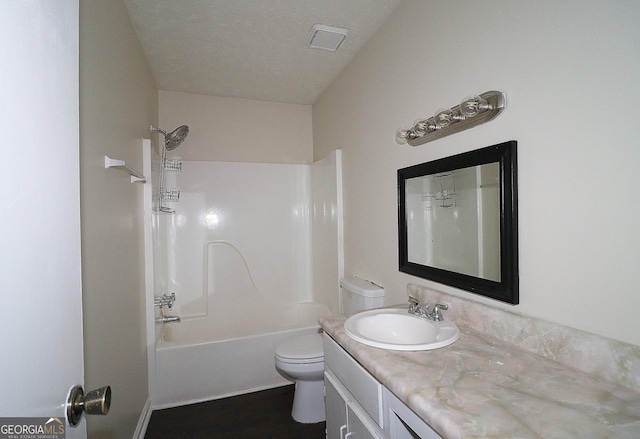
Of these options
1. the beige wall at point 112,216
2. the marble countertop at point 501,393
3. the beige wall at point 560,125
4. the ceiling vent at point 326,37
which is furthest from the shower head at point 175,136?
the marble countertop at point 501,393

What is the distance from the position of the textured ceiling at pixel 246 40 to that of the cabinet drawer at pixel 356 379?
71.3 inches

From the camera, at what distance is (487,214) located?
1261mm

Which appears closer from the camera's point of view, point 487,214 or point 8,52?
point 8,52

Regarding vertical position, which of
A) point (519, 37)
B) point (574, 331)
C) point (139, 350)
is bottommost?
point (139, 350)

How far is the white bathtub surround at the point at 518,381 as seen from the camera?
709 mm

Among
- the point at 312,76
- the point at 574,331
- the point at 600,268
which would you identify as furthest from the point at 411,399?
the point at 312,76

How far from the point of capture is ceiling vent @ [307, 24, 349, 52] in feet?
6.35

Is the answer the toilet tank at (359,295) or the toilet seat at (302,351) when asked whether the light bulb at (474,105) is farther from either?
the toilet seat at (302,351)

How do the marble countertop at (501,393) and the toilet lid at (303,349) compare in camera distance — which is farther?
the toilet lid at (303,349)

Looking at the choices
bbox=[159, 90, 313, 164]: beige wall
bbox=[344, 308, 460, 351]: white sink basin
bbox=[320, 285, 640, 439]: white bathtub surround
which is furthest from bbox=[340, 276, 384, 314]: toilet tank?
bbox=[159, 90, 313, 164]: beige wall

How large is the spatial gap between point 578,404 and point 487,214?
0.69 metres

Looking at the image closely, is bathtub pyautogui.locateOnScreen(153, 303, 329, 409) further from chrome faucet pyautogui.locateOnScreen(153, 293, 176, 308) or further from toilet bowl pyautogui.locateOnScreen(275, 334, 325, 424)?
toilet bowl pyautogui.locateOnScreen(275, 334, 325, 424)

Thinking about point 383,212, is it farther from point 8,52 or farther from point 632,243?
point 8,52

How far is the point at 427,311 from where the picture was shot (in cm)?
143
